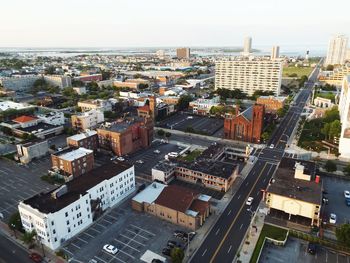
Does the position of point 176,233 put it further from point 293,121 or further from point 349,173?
point 293,121

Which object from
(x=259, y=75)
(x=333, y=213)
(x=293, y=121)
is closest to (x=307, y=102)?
(x=259, y=75)

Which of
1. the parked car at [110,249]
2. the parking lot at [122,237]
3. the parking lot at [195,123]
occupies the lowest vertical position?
the parking lot at [122,237]

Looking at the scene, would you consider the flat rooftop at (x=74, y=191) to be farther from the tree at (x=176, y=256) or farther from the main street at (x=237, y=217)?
the main street at (x=237, y=217)

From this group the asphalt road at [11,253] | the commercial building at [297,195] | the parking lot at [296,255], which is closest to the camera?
the parking lot at [296,255]

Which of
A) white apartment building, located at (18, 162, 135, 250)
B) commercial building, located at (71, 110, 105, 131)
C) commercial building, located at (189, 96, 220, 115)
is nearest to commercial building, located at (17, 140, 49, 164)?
commercial building, located at (71, 110, 105, 131)

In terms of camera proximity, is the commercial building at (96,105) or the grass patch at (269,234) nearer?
the grass patch at (269,234)

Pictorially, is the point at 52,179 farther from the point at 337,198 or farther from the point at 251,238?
the point at 337,198

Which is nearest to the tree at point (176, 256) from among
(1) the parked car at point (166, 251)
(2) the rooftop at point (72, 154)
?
(1) the parked car at point (166, 251)
